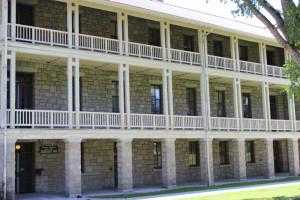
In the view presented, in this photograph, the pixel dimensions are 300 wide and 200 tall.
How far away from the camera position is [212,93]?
1158 inches

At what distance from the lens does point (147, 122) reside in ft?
74.8

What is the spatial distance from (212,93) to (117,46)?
384 inches

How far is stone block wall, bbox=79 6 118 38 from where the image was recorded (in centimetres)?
2326

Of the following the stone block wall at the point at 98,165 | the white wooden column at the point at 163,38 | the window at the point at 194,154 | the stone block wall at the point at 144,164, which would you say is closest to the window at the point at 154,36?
the white wooden column at the point at 163,38

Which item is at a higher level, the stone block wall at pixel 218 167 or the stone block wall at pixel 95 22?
the stone block wall at pixel 95 22

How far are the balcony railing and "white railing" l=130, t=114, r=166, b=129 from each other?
3496 millimetres

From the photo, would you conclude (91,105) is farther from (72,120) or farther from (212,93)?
(212,93)

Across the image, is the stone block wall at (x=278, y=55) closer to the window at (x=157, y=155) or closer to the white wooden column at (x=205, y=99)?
the white wooden column at (x=205, y=99)

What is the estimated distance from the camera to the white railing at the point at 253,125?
2752cm

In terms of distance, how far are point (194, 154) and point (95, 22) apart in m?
11.5

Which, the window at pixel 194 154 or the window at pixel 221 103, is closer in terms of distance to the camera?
the window at pixel 194 154

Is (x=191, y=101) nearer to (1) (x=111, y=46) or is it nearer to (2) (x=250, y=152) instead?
(2) (x=250, y=152)

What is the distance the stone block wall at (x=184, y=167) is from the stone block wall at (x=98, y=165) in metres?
5.08

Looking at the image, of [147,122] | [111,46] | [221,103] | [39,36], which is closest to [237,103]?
[221,103]
